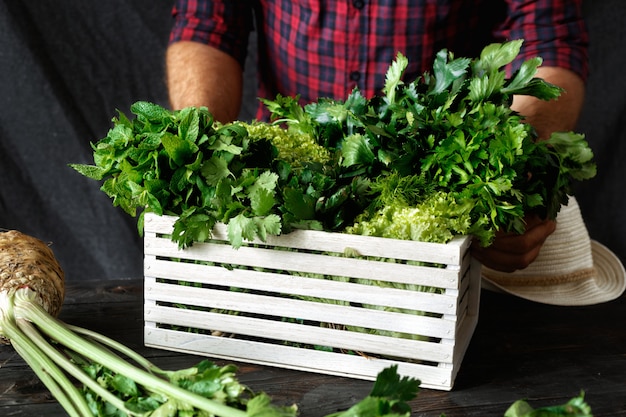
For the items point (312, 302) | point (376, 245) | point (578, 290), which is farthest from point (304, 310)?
point (578, 290)

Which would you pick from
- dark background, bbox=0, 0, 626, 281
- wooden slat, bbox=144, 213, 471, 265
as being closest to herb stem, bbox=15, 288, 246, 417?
wooden slat, bbox=144, 213, 471, 265

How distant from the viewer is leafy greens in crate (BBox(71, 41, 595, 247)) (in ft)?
3.81

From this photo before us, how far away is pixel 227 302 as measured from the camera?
1.27 m

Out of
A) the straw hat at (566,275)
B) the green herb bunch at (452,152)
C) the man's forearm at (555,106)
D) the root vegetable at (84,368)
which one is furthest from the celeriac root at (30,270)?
the man's forearm at (555,106)

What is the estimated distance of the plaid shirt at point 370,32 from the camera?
6.48 feet

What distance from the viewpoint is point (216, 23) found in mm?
2125

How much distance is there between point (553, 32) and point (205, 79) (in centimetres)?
91

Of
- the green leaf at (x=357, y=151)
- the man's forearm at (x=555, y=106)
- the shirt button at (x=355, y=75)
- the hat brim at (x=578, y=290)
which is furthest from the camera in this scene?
the shirt button at (x=355, y=75)

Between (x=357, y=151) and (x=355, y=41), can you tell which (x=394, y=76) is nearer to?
(x=357, y=151)

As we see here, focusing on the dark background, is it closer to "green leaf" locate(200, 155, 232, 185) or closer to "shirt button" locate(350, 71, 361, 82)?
"shirt button" locate(350, 71, 361, 82)

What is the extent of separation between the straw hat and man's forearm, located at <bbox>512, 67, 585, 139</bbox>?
0.20 metres

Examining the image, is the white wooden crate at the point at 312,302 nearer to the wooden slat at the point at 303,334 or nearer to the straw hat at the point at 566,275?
the wooden slat at the point at 303,334

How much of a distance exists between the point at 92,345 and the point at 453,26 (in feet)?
4.32

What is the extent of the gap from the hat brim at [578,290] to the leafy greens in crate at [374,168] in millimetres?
387
